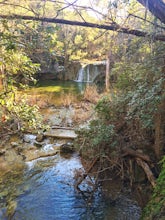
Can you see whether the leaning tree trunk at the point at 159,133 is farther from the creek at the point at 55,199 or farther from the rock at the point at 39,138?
the rock at the point at 39,138

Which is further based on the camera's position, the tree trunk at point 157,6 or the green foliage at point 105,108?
the green foliage at point 105,108

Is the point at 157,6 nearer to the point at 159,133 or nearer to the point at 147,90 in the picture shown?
the point at 147,90

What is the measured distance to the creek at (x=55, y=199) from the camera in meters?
3.77

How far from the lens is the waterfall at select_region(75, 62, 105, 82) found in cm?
1820

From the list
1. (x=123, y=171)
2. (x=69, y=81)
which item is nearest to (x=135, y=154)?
(x=123, y=171)

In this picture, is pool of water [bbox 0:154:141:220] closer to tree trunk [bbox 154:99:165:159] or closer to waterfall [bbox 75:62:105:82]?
tree trunk [bbox 154:99:165:159]

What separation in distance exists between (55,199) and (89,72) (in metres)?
15.4

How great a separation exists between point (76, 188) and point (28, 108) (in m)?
2.23

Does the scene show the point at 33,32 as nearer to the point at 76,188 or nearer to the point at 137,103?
the point at 137,103

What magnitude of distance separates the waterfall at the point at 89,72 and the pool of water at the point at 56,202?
13.9 metres

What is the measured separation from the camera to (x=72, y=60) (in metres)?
18.8

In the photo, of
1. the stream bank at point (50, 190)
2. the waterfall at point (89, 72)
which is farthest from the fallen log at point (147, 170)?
the waterfall at point (89, 72)

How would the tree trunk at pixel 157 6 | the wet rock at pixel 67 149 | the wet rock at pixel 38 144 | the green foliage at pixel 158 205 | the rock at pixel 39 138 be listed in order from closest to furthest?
the green foliage at pixel 158 205 → the tree trunk at pixel 157 6 → the wet rock at pixel 67 149 → the wet rock at pixel 38 144 → the rock at pixel 39 138

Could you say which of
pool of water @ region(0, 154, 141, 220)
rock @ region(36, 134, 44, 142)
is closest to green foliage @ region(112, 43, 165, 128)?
pool of water @ region(0, 154, 141, 220)
